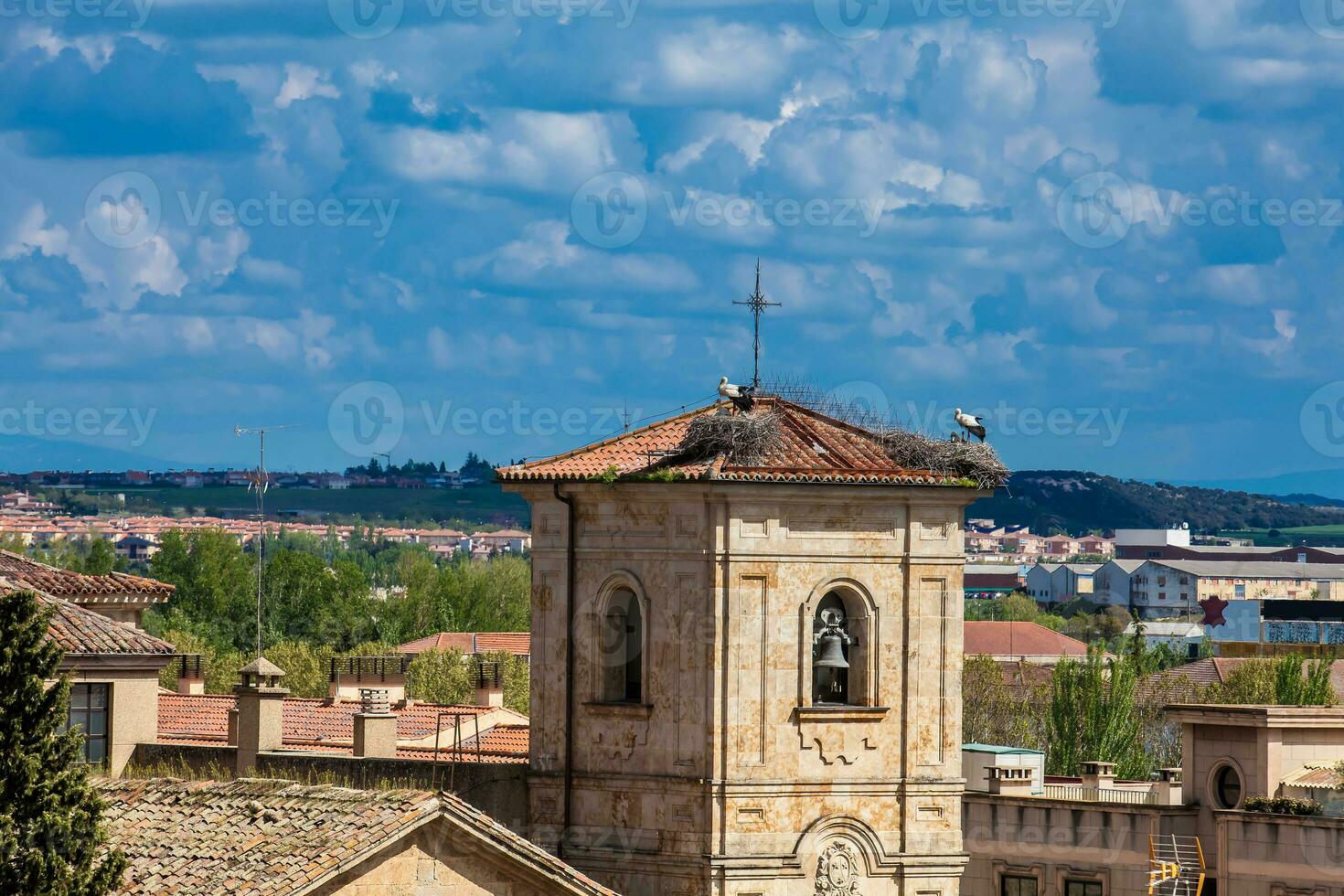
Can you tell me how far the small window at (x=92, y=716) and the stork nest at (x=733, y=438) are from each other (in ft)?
33.4

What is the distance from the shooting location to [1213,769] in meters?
50.9

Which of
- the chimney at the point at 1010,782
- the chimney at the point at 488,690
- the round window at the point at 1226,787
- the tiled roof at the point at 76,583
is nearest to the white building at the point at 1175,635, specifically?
the chimney at the point at 1010,782

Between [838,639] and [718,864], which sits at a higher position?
[838,639]

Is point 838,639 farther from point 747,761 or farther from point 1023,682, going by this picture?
point 1023,682

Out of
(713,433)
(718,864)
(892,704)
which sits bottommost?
(718,864)

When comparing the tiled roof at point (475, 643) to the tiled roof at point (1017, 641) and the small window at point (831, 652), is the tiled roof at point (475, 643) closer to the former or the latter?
the tiled roof at point (1017, 641)

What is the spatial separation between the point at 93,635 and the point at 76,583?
5.89m

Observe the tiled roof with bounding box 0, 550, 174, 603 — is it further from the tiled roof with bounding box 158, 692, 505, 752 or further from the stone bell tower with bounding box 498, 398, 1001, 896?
the stone bell tower with bounding box 498, 398, 1001, 896

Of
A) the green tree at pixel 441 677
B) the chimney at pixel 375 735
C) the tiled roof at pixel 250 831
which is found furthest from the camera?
the green tree at pixel 441 677

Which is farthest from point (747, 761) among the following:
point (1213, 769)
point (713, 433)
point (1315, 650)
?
point (1315, 650)

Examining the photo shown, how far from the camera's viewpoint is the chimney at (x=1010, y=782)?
57.2 m

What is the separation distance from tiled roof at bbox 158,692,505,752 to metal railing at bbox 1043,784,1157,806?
14399mm

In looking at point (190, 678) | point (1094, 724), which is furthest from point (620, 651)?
point (1094, 724)

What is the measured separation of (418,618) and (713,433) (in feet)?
341
